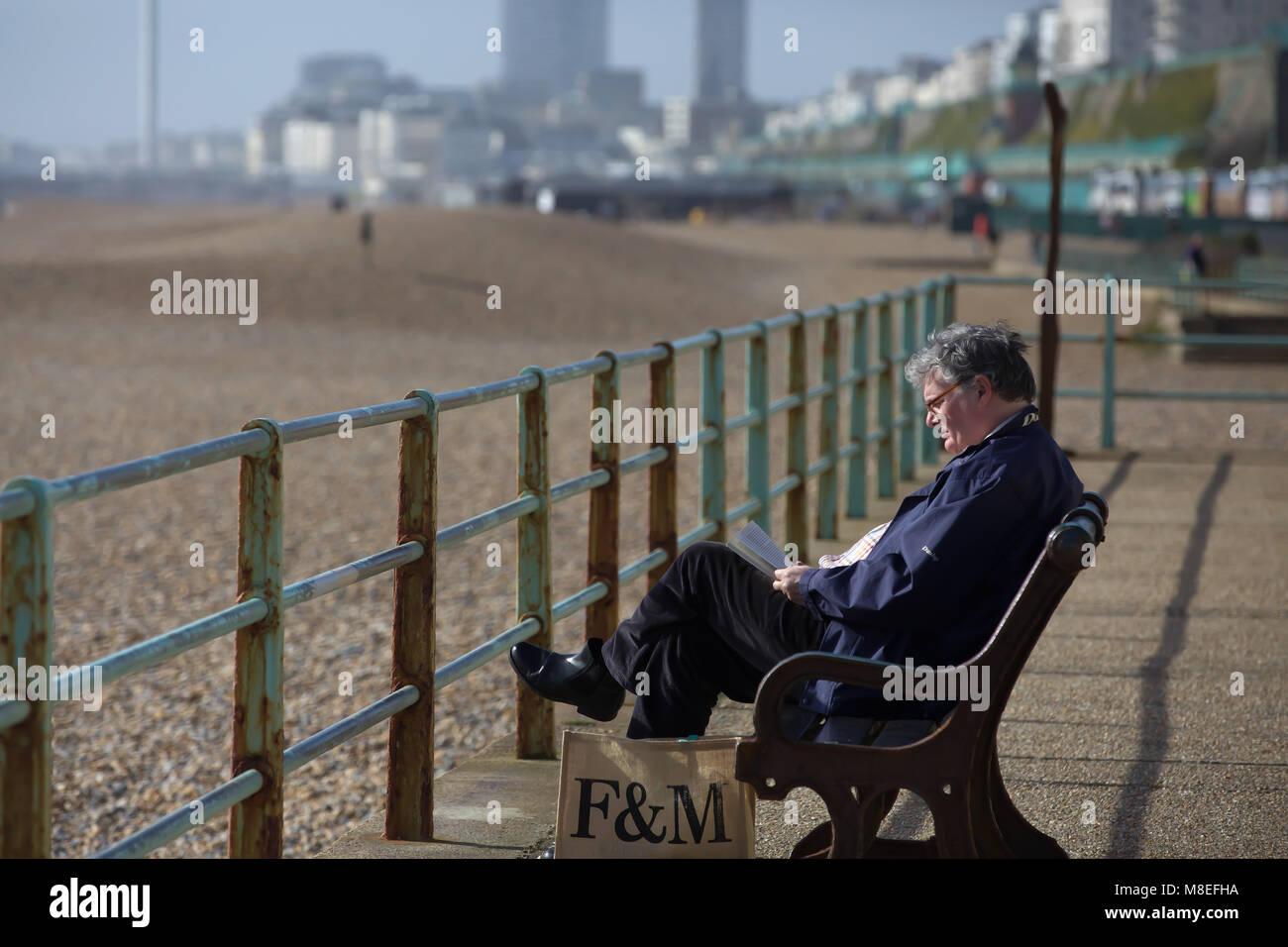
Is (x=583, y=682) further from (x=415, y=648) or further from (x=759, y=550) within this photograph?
(x=759, y=550)

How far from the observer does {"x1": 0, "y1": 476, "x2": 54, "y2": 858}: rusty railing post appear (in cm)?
247

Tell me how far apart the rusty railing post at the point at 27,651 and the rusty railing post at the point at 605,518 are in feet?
8.40

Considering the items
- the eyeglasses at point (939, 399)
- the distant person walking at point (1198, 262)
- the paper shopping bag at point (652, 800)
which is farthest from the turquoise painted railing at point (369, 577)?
the distant person walking at point (1198, 262)

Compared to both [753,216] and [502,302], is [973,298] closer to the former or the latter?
[502,302]

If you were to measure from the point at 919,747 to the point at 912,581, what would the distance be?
12.1 inches

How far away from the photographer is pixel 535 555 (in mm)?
4664

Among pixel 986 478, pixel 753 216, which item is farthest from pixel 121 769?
pixel 753 216

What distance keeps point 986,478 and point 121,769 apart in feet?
15.1

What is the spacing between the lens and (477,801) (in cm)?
429

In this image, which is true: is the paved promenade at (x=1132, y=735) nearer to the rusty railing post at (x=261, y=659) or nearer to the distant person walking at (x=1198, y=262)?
the rusty railing post at (x=261, y=659)

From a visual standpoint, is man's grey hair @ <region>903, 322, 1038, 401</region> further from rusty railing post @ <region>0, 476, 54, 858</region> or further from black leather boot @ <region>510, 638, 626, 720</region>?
rusty railing post @ <region>0, 476, 54, 858</region>

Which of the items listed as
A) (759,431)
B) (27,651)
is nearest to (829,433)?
(759,431)

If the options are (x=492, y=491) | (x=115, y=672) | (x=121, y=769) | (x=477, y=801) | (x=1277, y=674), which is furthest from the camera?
(x=492, y=491)

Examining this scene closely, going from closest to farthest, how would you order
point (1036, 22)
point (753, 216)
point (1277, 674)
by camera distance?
point (1277, 674), point (753, 216), point (1036, 22)
